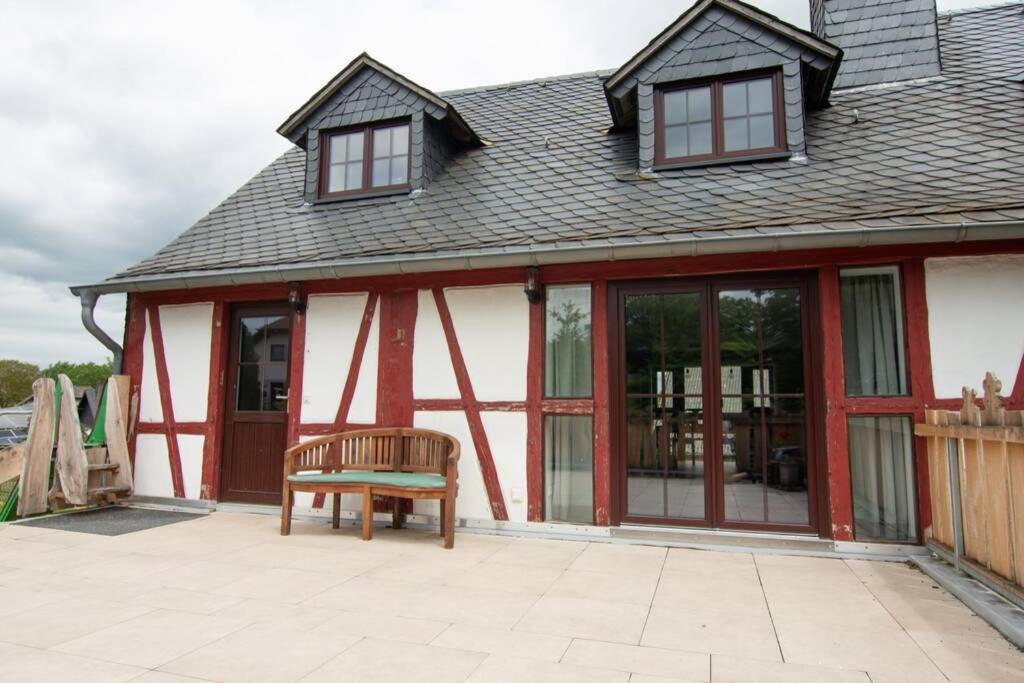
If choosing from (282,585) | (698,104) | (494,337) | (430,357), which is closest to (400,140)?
(430,357)

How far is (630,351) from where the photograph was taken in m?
4.95

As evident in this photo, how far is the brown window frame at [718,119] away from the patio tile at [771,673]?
431 centimetres

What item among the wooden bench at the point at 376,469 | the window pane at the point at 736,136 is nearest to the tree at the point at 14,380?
the wooden bench at the point at 376,469

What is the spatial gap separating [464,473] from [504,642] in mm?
2513

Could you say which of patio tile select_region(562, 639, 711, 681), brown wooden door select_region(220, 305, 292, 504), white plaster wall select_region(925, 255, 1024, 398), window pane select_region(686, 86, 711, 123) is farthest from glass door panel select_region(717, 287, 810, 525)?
brown wooden door select_region(220, 305, 292, 504)

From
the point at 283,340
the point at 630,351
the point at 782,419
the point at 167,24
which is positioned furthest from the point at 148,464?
the point at 782,419

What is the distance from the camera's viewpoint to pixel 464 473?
517 centimetres

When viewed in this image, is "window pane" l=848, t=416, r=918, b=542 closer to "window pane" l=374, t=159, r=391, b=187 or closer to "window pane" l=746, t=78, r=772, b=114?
"window pane" l=746, t=78, r=772, b=114

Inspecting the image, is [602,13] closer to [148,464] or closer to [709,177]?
[709,177]

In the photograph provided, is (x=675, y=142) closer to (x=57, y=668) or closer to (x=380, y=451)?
(x=380, y=451)

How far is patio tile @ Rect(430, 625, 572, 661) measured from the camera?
2.59 metres

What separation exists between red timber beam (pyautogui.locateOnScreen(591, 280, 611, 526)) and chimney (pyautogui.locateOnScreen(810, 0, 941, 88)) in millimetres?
3936

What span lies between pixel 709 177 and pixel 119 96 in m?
6.56

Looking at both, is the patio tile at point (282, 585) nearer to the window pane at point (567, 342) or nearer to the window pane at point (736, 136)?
the window pane at point (567, 342)
